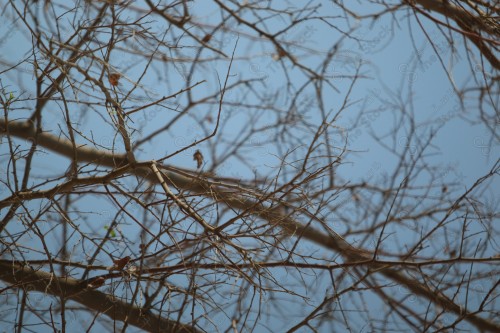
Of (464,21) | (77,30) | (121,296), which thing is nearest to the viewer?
(77,30)

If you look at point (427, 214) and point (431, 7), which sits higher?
point (431, 7)

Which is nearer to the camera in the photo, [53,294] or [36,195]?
[36,195]

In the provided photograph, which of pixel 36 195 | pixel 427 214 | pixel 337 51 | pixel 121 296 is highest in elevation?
pixel 337 51

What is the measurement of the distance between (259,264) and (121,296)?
0.62m

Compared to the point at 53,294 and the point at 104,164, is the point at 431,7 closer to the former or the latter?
the point at 104,164

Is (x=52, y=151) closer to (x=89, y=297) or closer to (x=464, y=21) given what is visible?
(x=89, y=297)

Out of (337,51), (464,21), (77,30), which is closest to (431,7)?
(464,21)

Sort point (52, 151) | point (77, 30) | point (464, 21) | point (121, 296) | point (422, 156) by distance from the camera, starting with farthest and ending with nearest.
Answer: point (422, 156), point (52, 151), point (464, 21), point (121, 296), point (77, 30)

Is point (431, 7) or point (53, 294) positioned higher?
point (431, 7)

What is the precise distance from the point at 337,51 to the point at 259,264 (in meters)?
2.13

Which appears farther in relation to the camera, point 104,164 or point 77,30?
point 104,164

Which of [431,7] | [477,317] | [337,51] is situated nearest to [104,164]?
[337,51]

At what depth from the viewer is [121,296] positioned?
7.59 feet

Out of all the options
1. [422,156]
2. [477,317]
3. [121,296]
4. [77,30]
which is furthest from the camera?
[422,156]
